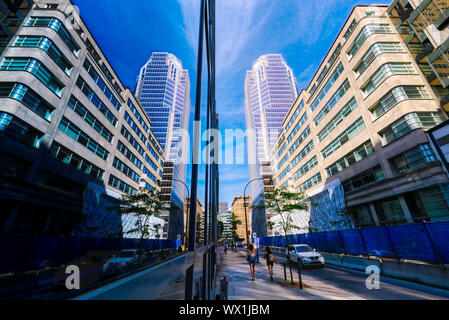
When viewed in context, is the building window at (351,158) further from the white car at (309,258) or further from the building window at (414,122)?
the white car at (309,258)

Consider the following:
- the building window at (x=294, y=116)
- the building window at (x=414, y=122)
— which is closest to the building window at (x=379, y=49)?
the building window at (x=414, y=122)

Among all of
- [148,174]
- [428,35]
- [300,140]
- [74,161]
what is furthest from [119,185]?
[428,35]

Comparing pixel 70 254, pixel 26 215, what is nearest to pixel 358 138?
pixel 70 254

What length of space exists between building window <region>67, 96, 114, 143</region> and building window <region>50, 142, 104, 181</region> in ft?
15.1

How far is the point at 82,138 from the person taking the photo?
22.0 metres

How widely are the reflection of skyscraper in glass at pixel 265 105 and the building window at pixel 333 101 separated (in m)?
46.2

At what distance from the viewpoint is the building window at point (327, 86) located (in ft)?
92.4

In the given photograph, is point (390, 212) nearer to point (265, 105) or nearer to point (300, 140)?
point (300, 140)

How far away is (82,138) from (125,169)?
1290 centimetres

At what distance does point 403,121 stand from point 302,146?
20.7 m

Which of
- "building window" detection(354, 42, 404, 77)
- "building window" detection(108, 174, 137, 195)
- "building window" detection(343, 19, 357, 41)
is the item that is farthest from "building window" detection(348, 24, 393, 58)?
"building window" detection(108, 174, 137, 195)

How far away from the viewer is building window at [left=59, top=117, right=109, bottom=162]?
63.0 feet

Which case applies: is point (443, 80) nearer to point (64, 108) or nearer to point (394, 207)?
point (394, 207)
